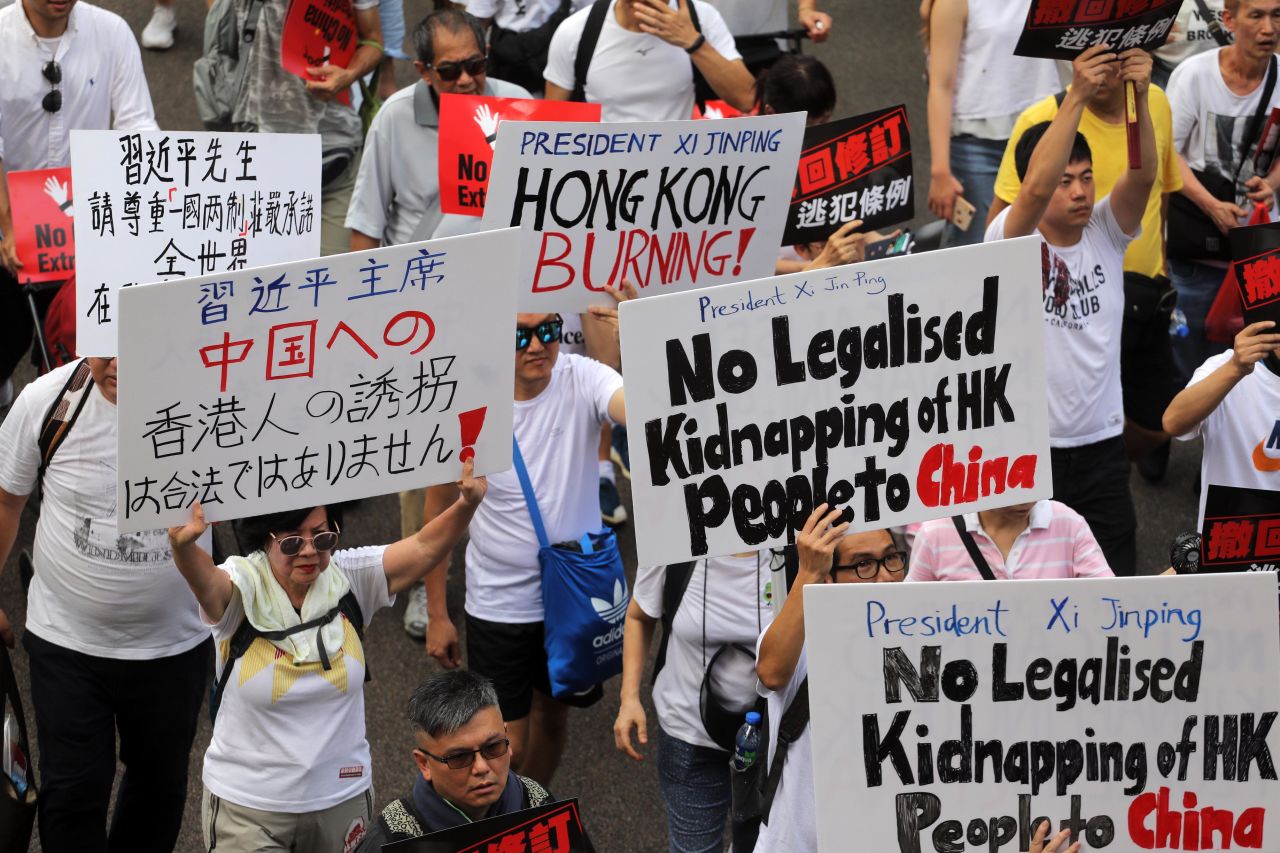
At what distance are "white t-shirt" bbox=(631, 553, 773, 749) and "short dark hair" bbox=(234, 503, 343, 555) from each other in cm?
93

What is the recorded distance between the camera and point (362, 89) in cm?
805

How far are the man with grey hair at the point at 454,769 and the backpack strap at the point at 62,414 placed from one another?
136 cm

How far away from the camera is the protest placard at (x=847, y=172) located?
613cm

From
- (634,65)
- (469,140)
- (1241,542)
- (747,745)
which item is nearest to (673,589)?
(747,745)

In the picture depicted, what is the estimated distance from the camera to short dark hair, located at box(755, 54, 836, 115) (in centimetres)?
655

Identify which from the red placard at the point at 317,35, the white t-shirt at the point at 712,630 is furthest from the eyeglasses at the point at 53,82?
the white t-shirt at the point at 712,630

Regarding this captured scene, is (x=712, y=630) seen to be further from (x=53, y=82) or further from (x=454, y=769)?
(x=53, y=82)

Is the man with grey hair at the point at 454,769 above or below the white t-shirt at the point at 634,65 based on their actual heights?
below

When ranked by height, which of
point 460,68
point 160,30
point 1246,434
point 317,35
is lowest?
point 160,30

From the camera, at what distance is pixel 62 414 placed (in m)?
4.86

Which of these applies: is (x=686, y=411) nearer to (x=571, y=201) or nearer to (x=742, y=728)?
(x=742, y=728)

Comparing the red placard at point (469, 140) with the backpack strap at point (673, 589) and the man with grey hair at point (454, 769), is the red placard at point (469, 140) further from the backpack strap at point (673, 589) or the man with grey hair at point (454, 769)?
the man with grey hair at point (454, 769)

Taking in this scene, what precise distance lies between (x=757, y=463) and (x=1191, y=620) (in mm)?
1018

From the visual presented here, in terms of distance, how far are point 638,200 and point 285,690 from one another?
1.86 m
